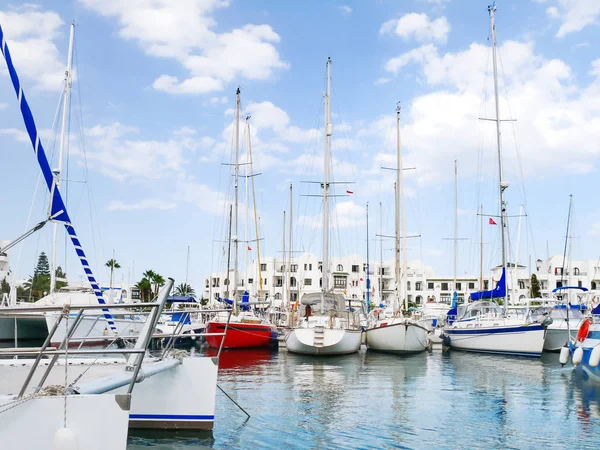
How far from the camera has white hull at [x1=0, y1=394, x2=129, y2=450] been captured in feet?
21.1

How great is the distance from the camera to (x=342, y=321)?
30703 millimetres

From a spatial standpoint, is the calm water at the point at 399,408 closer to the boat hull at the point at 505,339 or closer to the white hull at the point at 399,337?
the boat hull at the point at 505,339

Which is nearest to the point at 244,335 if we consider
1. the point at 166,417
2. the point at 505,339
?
the point at 505,339

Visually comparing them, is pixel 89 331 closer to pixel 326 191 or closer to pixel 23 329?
pixel 326 191

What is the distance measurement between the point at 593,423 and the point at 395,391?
19.9ft

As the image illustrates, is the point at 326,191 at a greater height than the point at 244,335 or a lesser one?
greater

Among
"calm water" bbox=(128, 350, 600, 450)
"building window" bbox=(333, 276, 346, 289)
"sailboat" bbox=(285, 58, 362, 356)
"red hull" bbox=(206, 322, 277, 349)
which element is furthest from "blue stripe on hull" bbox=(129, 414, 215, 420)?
"building window" bbox=(333, 276, 346, 289)

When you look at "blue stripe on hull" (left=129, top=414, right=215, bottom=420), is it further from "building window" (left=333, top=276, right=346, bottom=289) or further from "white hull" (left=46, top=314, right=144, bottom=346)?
"building window" (left=333, top=276, right=346, bottom=289)

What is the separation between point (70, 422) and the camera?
21.5 ft

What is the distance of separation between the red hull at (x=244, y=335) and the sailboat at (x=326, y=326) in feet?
7.88

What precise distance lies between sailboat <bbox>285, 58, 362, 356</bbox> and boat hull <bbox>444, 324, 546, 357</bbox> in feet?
21.6

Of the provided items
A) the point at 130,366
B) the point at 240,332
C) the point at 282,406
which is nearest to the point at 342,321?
the point at 240,332

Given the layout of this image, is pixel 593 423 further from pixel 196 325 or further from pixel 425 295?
pixel 425 295

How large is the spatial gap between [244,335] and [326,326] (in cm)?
561
